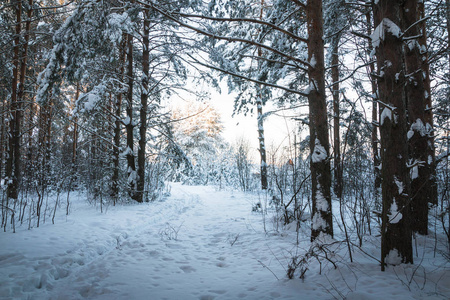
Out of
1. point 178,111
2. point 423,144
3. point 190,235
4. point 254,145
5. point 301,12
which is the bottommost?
point 190,235

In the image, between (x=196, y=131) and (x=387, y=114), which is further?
(x=196, y=131)

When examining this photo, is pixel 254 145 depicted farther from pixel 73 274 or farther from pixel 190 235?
pixel 73 274

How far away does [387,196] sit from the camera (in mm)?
2559

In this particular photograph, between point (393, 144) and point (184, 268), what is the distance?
10.4 ft

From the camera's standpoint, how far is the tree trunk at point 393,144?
2.46 m

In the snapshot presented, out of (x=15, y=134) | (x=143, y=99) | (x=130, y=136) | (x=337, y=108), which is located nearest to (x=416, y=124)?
(x=337, y=108)

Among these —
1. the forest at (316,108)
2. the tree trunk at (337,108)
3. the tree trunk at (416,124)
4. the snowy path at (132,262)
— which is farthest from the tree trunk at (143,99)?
the tree trunk at (416,124)

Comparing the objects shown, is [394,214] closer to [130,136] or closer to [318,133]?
[318,133]

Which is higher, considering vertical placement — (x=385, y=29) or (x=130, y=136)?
(x=385, y=29)

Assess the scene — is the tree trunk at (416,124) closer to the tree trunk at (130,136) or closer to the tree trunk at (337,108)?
the tree trunk at (337,108)

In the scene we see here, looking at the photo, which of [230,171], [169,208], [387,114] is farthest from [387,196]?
[230,171]

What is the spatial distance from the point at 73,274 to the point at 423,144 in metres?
6.03

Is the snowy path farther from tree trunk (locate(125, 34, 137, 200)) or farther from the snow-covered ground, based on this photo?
tree trunk (locate(125, 34, 137, 200))

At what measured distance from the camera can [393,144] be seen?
2518 millimetres
